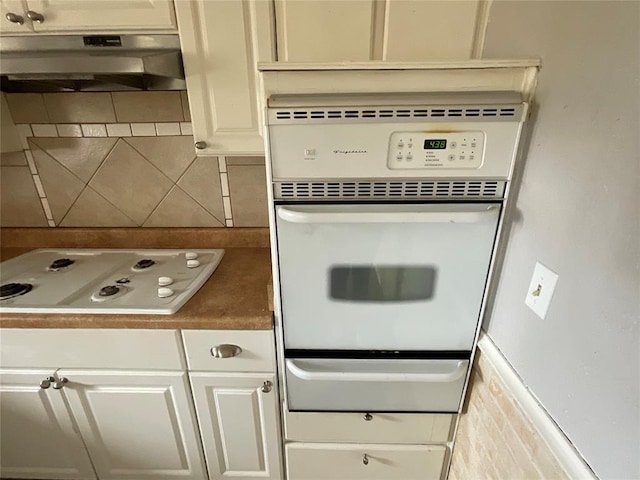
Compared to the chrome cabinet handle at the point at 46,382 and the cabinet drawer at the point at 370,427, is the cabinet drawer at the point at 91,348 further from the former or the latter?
the cabinet drawer at the point at 370,427

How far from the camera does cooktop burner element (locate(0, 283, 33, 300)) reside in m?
1.14

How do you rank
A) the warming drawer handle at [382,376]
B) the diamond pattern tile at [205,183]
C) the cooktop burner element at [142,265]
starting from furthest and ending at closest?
the diamond pattern tile at [205,183] → the cooktop burner element at [142,265] → the warming drawer handle at [382,376]

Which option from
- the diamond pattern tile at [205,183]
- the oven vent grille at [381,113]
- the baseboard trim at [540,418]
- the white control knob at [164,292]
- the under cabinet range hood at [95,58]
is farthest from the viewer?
the diamond pattern tile at [205,183]

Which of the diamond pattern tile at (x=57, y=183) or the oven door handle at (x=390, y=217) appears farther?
the diamond pattern tile at (x=57, y=183)

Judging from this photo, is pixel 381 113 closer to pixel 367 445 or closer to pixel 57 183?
pixel 367 445

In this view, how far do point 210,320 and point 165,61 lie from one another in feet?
2.49

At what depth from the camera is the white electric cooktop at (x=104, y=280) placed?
107cm

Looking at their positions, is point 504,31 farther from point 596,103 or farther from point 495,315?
point 495,315

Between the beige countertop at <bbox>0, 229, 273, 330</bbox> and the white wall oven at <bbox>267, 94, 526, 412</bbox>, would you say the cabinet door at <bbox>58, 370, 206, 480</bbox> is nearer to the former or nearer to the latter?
the beige countertop at <bbox>0, 229, 273, 330</bbox>

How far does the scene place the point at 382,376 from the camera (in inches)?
40.7

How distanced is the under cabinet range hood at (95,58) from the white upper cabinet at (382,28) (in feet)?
1.13

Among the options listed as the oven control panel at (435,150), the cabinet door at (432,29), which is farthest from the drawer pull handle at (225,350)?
Result: the cabinet door at (432,29)

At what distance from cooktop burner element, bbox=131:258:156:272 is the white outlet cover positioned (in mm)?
1292

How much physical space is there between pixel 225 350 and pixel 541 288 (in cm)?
88
